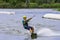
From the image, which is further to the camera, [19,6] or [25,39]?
[19,6]

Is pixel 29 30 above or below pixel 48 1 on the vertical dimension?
above

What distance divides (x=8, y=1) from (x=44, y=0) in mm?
9675

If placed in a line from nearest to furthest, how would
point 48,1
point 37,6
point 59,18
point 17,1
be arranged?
point 59,18
point 37,6
point 17,1
point 48,1

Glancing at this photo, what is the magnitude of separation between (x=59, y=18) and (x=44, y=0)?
40.1 metres

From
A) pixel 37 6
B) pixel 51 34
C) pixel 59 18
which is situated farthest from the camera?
pixel 37 6

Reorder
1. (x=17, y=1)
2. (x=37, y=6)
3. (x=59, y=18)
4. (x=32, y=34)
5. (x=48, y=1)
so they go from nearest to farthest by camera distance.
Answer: (x=32, y=34), (x=59, y=18), (x=37, y=6), (x=17, y=1), (x=48, y=1)

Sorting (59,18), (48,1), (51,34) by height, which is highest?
(51,34)

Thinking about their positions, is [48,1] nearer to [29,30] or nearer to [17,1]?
[17,1]

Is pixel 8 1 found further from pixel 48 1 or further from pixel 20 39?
pixel 20 39

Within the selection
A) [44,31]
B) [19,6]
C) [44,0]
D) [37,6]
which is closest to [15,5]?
[19,6]

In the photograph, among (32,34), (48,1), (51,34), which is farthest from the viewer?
(48,1)

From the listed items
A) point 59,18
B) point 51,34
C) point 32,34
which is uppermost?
point 32,34

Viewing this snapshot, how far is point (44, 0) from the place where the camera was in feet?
226

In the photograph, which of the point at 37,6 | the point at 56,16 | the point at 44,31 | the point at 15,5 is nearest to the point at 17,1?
the point at 15,5
